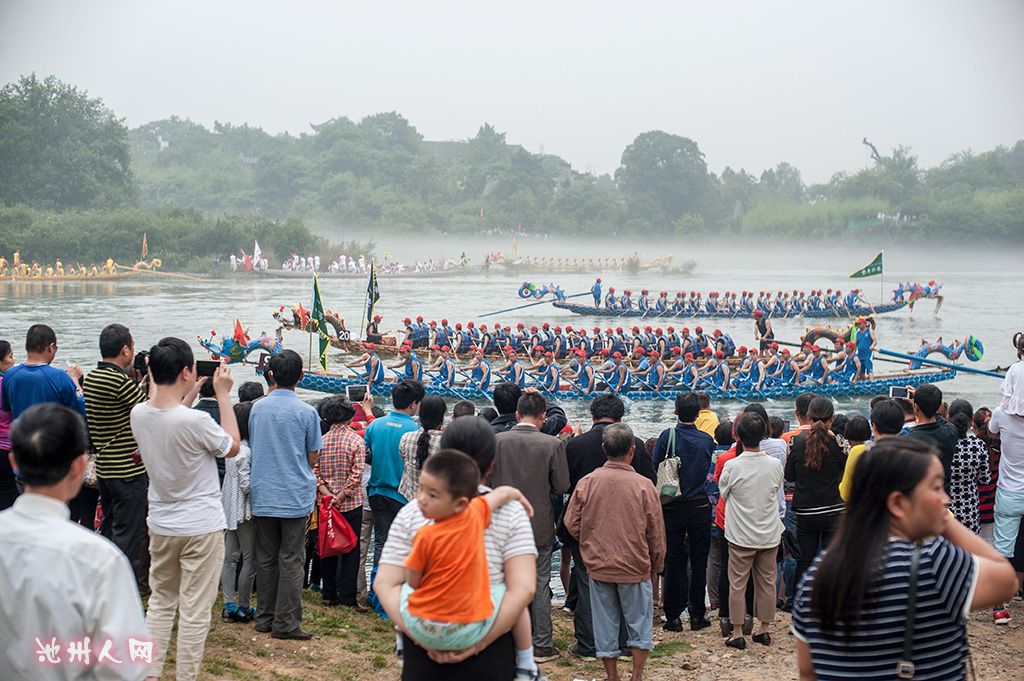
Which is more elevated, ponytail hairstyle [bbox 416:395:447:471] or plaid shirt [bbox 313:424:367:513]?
ponytail hairstyle [bbox 416:395:447:471]

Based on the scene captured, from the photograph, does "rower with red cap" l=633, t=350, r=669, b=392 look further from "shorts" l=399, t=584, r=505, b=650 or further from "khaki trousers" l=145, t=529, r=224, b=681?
"shorts" l=399, t=584, r=505, b=650

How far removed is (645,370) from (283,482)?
12.8 metres

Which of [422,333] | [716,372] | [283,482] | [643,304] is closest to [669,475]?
[283,482]

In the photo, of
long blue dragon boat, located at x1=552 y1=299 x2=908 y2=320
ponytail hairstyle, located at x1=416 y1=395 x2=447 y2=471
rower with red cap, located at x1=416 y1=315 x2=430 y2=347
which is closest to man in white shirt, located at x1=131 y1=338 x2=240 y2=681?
ponytail hairstyle, located at x1=416 y1=395 x2=447 y2=471

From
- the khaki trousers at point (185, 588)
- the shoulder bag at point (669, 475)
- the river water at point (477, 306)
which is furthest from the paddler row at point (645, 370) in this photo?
the khaki trousers at point (185, 588)

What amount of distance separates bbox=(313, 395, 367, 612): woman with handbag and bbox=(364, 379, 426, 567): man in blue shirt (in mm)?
153

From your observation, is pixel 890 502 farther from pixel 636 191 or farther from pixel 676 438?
pixel 636 191

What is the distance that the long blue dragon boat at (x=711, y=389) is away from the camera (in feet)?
51.1

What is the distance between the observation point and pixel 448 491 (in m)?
2.58

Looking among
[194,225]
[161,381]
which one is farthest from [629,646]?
[194,225]

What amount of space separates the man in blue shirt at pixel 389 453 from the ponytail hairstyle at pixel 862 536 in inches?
124

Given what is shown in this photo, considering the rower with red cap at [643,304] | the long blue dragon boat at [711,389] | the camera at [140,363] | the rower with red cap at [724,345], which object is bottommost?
the long blue dragon boat at [711,389]

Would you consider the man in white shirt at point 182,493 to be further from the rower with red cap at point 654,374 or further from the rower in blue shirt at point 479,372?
the rower with red cap at point 654,374

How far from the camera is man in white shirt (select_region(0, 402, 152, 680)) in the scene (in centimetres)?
219
